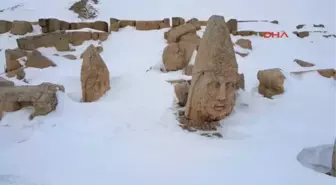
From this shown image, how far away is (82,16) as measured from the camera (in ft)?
39.0

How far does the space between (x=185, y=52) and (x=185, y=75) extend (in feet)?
2.46

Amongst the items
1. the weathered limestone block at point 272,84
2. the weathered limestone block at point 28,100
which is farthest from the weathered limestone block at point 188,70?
the weathered limestone block at point 28,100

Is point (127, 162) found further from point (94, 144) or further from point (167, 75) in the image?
point (167, 75)

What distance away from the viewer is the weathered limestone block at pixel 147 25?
10.6 metres

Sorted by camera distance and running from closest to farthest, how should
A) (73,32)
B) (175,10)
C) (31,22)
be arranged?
1. (73,32)
2. (31,22)
3. (175,10)

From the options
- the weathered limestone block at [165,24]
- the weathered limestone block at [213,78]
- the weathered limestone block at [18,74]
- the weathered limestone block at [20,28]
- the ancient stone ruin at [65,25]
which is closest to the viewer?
the weathered limestone block at [213,78]

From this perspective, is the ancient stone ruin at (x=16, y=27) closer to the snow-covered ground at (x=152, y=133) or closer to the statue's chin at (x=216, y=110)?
the snow-covered ground at (x=152, y=133)

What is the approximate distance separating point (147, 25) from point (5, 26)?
404 centimetres

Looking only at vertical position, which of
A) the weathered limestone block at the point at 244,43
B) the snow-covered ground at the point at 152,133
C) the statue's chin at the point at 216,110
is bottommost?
the snow-covered ground at the point at 152,133

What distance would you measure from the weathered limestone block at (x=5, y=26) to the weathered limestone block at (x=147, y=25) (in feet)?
11.9

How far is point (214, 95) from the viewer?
5355mm

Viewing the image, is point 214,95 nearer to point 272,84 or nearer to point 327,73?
point 272,84

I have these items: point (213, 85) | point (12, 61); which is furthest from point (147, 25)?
point (213, 85)

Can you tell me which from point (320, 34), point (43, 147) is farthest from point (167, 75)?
point (320, 34)
